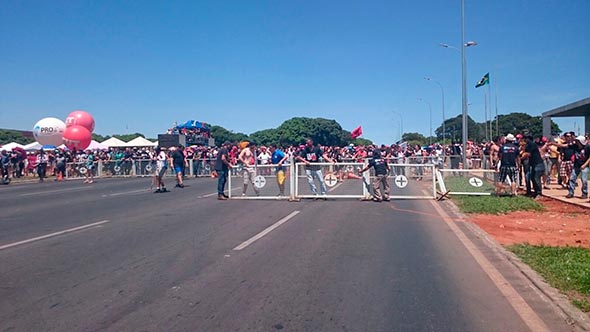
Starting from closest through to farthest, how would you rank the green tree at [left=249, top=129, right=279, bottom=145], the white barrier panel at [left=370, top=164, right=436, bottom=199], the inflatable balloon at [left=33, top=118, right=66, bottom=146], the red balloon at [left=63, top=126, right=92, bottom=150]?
1. the white barrier panel at [left=370, top=164, right=436, bottom=199]
2. the red balloon at [left=63, top=126, right=92, bottom=150]
3. the inflatable balloon at [left=33, top=118, right=66, bottom=146]
4. the green tree at [left=249, top=129, right=279, bottom=145]

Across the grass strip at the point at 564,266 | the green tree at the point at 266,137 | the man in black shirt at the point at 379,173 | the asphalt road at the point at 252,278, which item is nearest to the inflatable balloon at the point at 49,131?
the asphalt road at the point at 252,278

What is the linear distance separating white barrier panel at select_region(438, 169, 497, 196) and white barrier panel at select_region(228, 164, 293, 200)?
5.08 meters

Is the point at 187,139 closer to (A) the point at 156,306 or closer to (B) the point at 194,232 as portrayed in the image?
(B) the point at 194,232

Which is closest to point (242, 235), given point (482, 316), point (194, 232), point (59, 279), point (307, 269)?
point (194, 232)

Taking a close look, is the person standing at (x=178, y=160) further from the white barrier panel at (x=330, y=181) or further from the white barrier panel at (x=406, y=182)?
the white barrier panel at (x=406, y=182)

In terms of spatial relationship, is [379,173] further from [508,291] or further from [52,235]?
[508,291]

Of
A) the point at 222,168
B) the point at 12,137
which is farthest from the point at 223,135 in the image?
the point at 222,168

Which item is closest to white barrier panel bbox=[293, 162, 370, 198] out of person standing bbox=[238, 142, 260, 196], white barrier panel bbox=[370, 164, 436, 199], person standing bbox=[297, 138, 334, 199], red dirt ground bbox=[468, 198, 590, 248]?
person standing bbox=[297, 138, 334, 199]

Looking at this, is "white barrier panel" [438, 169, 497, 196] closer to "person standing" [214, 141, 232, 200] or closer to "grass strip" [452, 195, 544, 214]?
"grass strip" [452, 195, 544, 214]

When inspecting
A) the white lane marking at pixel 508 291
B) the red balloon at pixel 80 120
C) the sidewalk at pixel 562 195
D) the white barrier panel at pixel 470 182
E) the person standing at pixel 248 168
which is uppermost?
the red balloon at pixel 80 120

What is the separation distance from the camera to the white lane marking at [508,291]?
5.03 metres

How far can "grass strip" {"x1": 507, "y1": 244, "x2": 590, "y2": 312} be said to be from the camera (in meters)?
5.93

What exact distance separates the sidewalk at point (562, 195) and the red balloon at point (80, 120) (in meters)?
34.2

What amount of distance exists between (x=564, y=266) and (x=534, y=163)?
9.21m
